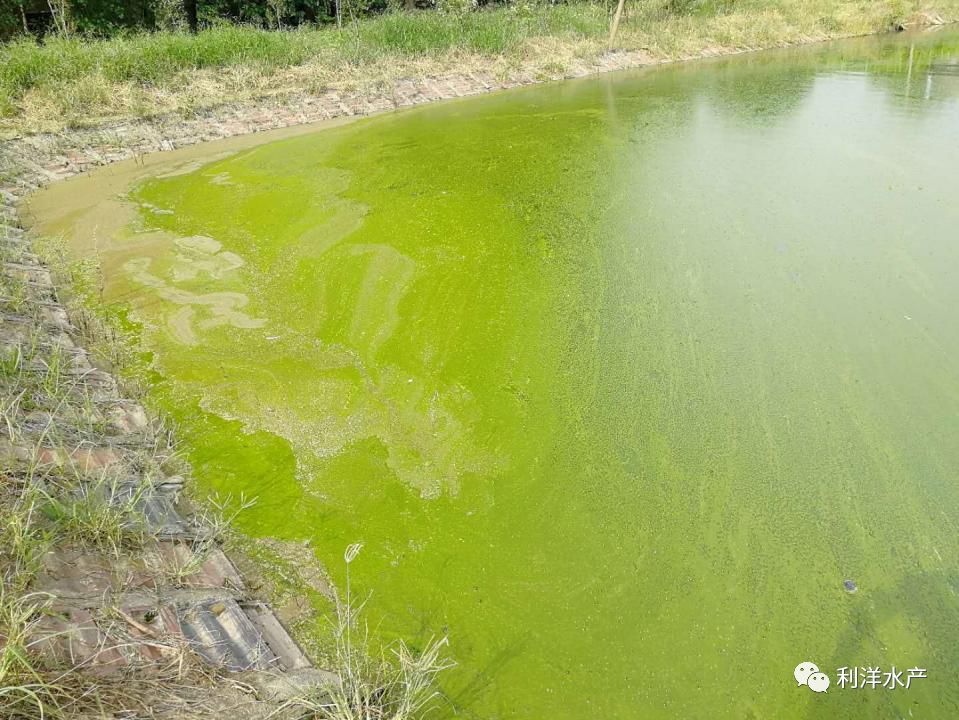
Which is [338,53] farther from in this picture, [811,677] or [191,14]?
[811,677]

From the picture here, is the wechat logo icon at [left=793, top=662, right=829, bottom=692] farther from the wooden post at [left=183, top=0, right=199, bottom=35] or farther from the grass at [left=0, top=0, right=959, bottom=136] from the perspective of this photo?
the wooden post at [left=183, top=0, right=199, bottom=35]

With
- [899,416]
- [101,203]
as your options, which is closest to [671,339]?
[899,416]

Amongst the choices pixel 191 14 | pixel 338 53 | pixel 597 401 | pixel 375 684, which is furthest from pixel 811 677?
pixel 191 14

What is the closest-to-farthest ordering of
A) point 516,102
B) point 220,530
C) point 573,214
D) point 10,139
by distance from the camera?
1. point 220,530
2. point 573,214
3. point 10,139
4. point 516,102

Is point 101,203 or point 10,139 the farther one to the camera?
point 10,139

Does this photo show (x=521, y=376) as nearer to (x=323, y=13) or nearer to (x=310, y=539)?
(x=310, y=539)

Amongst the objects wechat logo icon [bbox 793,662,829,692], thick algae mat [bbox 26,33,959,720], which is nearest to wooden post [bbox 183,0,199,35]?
thick algae mat [bbox 26,33,959,720]
